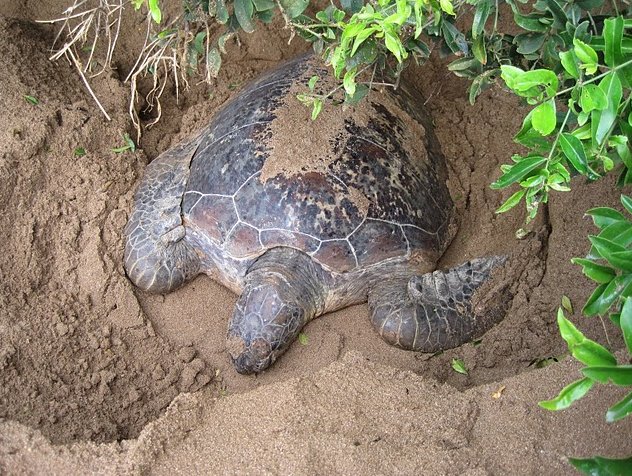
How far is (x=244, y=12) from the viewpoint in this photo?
7.55 feet

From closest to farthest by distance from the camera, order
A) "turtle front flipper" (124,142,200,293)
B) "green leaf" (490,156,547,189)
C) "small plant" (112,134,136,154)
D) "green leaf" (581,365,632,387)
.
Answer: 1. "green leaf" (581,365,632,387)
2. "green leaf" (490,156,547,189)
3. "turtle front flipper" (124,142,200,293)
4. "small plant" (112,134,136,154)

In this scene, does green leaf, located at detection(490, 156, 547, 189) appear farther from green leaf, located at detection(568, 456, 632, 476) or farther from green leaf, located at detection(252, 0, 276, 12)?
green leaf, located at detection(252, 0, 276, 12)

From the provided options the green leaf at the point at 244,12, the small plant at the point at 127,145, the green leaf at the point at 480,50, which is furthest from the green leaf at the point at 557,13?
the small plant at the point at 127,145

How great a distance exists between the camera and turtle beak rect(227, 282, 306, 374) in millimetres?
3100

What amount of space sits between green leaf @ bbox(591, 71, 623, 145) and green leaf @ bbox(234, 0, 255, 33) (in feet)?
4.14

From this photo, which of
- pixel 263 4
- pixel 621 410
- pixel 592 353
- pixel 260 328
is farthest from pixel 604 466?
pixel 260 328

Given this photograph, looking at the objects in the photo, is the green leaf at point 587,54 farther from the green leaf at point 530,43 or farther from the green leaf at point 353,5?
the green leaf at point 353,5

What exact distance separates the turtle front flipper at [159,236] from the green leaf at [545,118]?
2303 millimetres

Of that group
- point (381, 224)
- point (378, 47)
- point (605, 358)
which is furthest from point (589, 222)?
point (605, 358)

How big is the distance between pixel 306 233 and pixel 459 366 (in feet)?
3.23

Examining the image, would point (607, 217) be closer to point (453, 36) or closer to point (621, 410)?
point (621, 410)

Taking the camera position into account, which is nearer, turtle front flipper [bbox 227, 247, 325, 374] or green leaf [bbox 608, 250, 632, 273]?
green leaf [bbox 608, 250, 632, 273]

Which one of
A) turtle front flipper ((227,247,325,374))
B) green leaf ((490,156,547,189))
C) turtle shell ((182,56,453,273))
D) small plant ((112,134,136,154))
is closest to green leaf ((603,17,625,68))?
green leaf ((490,156,547,189))

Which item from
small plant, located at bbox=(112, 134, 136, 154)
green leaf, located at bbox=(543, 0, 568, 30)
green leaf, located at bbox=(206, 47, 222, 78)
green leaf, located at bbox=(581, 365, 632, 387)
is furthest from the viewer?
small plant, located at bbox=(112, 134, 136, 154)
